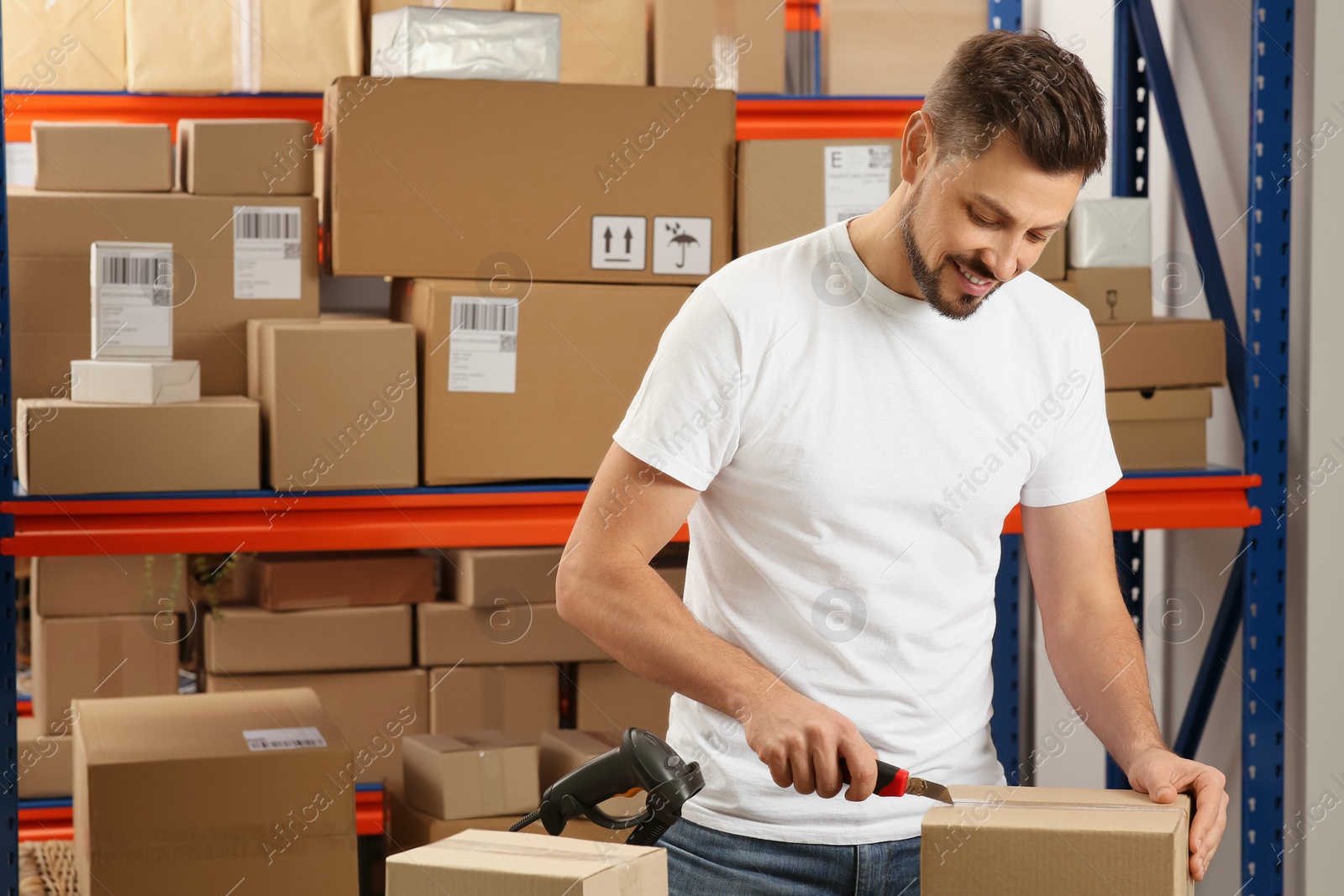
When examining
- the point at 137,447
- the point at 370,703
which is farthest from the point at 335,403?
the point at 370,703

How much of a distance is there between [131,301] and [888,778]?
1.52m

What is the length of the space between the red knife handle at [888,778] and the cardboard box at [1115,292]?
1.45m

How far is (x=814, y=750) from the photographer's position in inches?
44.6

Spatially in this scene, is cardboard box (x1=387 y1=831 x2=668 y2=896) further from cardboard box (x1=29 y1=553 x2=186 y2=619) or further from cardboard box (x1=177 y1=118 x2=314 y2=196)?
cardboard box (x1=29 y1=553 x2=186 y2=619)

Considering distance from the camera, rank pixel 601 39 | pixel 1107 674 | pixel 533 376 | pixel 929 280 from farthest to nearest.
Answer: pixel 601 39 → pixel 533 376 → pixel 1107 674 → pixel 929 280

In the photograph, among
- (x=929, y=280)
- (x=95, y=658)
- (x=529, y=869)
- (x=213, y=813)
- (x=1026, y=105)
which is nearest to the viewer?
(x=529, y=869)

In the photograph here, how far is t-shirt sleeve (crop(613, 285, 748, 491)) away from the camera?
131 cm

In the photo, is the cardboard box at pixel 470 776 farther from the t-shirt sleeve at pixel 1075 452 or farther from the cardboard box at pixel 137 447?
the t-shirt sleeve at pixel 1075 452

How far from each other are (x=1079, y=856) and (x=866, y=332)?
580 millimetres

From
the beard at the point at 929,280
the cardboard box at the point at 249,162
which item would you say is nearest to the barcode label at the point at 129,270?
the cardboard box at the point at 249,162

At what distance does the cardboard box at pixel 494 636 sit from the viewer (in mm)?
2609

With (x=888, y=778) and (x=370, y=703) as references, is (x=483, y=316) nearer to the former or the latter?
(x=370, y=703)

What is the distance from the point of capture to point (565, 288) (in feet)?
7.26

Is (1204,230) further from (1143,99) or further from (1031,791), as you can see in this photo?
(1031,791)
